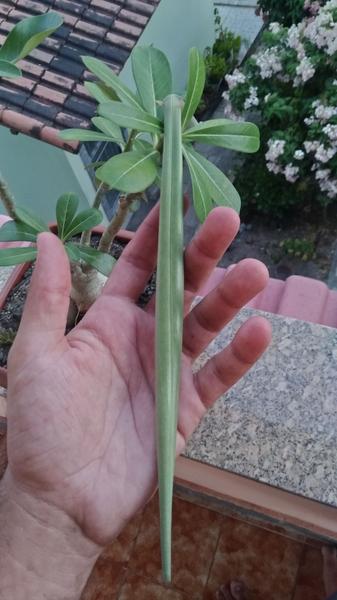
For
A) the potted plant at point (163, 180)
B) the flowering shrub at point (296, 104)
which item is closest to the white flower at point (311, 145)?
the flowering shrub at point (296, 104)

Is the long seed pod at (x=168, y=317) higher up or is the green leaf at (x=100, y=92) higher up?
the green leaf at (x=100, y=92)

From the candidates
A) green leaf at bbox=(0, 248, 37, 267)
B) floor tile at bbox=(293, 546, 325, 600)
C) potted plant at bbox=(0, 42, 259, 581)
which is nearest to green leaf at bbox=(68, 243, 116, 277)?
potted plant at bbox=(0, 42, 259, 581)

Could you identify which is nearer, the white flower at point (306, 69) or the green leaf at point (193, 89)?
the green leaf at point (193, 89)

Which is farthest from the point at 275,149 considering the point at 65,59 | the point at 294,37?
the point at 65,59

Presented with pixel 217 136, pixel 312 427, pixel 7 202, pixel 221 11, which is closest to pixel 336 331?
pixel 312 427

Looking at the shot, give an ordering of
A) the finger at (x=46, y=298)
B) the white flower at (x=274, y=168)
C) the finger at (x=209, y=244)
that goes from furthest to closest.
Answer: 1. the white flower at (x=274, y=168)
2. the finger at (x=209, y=244)
3. the finger at (x=46, y=298)

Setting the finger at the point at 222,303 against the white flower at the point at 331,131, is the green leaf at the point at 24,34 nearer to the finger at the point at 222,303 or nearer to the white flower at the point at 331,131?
the finger at the point at 222,303

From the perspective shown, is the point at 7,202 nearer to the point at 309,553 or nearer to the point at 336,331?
the point at 336,331
